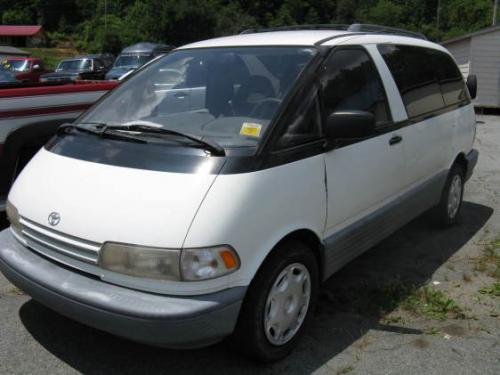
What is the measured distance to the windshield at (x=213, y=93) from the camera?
3.29 m

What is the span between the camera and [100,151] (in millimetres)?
3234

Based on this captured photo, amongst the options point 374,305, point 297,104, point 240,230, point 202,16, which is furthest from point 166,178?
point 202,16

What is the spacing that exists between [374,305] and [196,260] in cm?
167

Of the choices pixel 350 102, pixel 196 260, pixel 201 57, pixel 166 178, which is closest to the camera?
pixel 196 260

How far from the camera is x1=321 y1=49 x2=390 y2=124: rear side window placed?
11.7ft

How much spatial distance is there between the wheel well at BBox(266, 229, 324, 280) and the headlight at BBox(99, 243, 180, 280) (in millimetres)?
632

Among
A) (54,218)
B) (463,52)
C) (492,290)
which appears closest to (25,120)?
(54,218)

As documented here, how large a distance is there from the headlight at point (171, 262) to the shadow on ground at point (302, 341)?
2.24 ft

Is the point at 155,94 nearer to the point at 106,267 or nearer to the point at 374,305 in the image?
the point at 106,267

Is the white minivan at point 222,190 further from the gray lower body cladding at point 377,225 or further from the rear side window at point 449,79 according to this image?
the rear side window at point 449,79

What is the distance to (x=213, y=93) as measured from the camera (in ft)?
11.9

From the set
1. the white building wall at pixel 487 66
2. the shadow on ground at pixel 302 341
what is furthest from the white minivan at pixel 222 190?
the white building wall at pixel 487 66

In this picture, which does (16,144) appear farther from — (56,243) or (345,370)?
(345,370)

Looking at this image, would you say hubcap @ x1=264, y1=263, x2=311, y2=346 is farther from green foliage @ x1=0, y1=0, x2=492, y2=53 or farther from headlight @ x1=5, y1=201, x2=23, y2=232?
green foliage @ x1=0, y1=0, x2=492, y2=53
